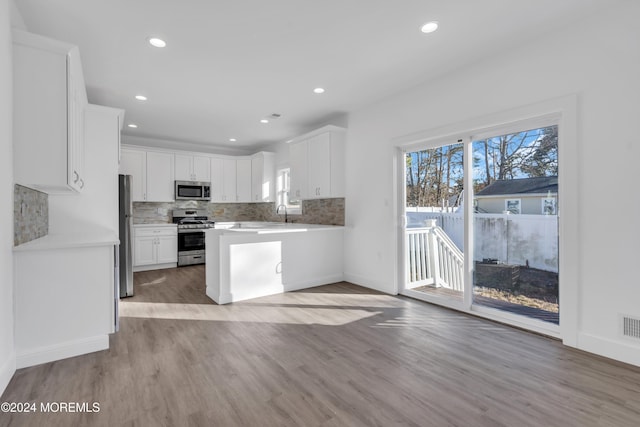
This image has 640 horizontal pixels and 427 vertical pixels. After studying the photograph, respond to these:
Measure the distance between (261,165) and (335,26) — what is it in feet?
15.5

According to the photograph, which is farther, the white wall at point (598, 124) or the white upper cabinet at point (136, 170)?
the white upper cabinet at point (136, 170)

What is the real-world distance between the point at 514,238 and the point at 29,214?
14.8 feet

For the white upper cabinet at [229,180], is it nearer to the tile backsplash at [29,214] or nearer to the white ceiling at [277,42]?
the white ceiling at [277,42]

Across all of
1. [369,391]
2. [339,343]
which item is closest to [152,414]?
[369,391]

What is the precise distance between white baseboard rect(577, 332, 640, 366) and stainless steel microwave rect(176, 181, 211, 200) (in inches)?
257

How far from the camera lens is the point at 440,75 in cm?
358

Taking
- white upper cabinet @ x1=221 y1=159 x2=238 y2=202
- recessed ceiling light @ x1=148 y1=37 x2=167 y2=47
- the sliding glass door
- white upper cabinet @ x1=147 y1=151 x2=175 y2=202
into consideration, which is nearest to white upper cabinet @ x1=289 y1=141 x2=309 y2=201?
the sliding glass door

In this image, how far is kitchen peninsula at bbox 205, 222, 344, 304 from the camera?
12.9 ft

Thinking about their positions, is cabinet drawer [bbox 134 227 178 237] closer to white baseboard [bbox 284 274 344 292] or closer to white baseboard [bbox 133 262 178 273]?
white baseboard [bbox 133 262 178 273]

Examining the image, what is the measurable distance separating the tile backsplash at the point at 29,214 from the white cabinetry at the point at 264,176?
4.10 m

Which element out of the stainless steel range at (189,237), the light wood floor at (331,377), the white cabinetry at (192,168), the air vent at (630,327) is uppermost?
the white cabinetry at (192,168)

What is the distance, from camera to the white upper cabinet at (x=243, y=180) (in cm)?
737

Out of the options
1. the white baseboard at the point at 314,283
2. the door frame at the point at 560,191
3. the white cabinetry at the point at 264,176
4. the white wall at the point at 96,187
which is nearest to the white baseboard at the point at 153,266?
the white cabinetry at the point at 264,176

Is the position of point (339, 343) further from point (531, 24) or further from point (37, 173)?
point (531, 24)
